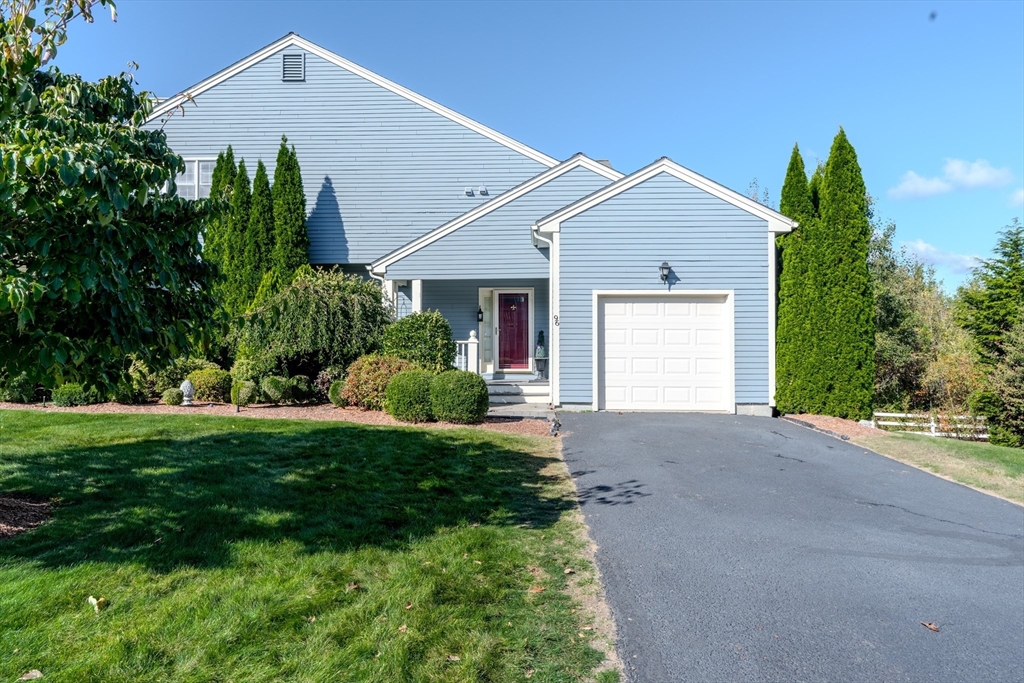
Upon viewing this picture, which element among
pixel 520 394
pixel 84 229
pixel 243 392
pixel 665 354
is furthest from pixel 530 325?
pixel 84 229

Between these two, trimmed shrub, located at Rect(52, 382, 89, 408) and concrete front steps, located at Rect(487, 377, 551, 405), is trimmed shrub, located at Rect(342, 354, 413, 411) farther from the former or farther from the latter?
trimmed shrub, located at Rect(52, 382, 89, 408)

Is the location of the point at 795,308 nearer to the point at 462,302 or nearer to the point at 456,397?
the point at 456,397

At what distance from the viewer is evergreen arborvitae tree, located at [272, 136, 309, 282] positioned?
52.1ft

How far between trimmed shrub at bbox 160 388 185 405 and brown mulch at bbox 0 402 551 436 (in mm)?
121

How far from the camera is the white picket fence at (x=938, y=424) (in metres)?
12.7

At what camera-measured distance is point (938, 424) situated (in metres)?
13.2

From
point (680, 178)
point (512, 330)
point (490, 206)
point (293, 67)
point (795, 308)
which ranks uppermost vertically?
point (293, 67)

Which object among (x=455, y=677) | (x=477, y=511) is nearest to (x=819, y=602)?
(x=455, y=677)

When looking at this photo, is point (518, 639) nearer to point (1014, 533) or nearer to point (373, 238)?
point (1014, 533)

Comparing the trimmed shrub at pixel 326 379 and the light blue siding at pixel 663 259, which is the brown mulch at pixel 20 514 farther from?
the light blue siding at pixel 663 259

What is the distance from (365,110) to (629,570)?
15.7 metres

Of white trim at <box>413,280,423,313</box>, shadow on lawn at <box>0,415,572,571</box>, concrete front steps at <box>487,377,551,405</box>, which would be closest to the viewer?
shadow on lawn at <box>0,415,572,571</box>

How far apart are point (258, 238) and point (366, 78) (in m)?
5.35

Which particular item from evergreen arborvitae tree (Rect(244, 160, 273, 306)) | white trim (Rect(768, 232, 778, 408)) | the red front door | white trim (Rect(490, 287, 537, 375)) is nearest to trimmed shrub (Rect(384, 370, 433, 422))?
white trim (Rect(490, 287, 537, 375))
